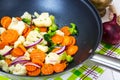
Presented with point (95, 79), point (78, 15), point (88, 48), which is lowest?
point (95, 79)

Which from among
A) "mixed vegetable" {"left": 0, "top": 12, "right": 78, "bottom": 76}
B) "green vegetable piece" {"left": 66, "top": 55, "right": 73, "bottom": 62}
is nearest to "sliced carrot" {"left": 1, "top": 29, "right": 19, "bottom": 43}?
"mixed vegetable" {"left": 0, "top": 12, "right": 78, "bottom": 76}

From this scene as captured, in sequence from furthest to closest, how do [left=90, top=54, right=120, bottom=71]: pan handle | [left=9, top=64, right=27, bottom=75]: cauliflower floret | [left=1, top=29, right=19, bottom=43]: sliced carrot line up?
[left=1, top=29, right=19, bottom=43]: sliced carrot → [left=9, top=64, right=27, bottom=75]: cauliflower floret → [left=90, top=54, right=120, bottom=71]: pan handle

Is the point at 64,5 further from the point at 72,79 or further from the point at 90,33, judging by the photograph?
the point at 72,79

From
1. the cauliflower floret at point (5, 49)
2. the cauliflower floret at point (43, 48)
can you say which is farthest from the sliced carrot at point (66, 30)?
the cauliflower floret at point (5, 49)

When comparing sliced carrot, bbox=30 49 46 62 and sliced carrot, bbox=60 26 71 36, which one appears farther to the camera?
sliced carrot, bbox=60 26 71 36

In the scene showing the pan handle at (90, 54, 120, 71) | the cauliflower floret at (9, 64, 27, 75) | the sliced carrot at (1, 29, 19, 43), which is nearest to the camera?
the pan handle at (90, 54, 120, 71)

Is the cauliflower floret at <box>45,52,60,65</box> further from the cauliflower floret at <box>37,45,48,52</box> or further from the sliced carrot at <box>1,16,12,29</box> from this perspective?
the sliced carrot at <box>1,16,12,29</box>

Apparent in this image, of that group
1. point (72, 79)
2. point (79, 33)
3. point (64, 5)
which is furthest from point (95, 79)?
point (64, 5)

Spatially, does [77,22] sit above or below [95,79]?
above
